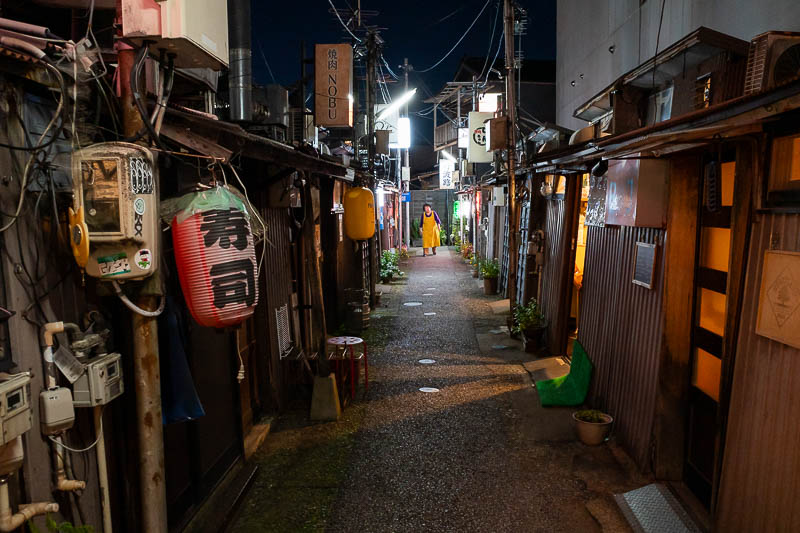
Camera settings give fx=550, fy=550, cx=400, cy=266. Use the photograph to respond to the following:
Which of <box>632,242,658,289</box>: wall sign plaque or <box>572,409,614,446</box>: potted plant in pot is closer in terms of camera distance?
<box>632,242,658,289</box>: wall sign plaque

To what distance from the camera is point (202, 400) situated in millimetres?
7402

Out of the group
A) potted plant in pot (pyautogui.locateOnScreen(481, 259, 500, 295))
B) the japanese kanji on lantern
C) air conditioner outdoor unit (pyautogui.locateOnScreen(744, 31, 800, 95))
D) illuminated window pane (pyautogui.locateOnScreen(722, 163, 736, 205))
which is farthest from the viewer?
potted plant in pot (pyautogui.locateOnScreen(481, 259, 500, 295))

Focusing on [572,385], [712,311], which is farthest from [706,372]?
[572,385]

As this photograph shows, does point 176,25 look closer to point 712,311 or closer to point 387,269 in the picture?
point 712,311

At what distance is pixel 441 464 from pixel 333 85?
31.1 ft

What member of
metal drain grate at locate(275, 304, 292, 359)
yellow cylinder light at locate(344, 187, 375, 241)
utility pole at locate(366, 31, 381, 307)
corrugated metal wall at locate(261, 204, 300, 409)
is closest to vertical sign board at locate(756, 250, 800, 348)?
corrugated metal wall at locate(261, 204, 300, 409)

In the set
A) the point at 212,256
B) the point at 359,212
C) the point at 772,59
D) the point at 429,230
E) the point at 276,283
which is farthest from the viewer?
the point at 429,230

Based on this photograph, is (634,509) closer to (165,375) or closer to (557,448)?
(557,448)

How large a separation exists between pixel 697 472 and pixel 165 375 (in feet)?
22.0

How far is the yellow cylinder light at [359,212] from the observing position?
15.2 metres

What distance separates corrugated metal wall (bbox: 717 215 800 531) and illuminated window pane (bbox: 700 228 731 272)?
134 centimetres

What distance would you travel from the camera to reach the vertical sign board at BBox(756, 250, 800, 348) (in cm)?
477

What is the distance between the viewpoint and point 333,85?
45.1 ft

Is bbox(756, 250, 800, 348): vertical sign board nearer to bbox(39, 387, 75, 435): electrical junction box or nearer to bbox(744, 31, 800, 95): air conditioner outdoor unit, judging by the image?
bbox(744, 31, 800, 95): air conditioner outdoor unit
